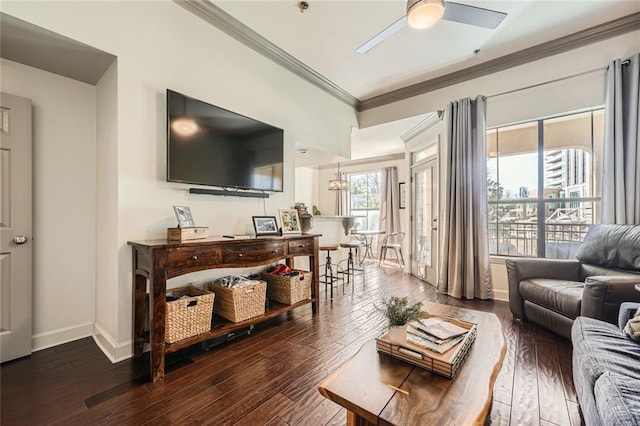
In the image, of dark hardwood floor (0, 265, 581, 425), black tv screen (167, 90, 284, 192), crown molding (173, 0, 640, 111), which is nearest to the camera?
dark hardwood floor (0, 265, 581, 425)

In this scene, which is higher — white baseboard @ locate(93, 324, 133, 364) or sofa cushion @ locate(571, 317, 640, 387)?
sofa cushion @ locate(571, 317, 640, 387)

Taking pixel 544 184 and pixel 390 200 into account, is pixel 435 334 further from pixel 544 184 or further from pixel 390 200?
pixel 390 200

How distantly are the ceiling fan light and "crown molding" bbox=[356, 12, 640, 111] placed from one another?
2.24 metres

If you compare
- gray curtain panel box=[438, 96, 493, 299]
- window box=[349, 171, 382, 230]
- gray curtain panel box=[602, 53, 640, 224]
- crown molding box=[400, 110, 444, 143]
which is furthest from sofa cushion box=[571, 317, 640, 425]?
window box=[349, 171, 382, 230]

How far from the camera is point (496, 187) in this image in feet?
12.6

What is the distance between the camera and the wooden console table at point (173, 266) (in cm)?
183

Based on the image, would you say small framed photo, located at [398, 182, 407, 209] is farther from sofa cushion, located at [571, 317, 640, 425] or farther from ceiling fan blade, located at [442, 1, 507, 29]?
sofa cushion, located at [571, 317, 640, 425]

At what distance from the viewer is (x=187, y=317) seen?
1999 millimetres

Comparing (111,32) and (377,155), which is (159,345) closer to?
(111,32)

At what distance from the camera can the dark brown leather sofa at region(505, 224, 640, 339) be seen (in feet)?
5.97

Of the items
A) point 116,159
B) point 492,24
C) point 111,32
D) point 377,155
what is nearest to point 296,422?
point 116,159

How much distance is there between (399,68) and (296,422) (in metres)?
3.96

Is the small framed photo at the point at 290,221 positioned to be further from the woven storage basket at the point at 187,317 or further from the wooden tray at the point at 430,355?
the wooden tray at the point at 430,355

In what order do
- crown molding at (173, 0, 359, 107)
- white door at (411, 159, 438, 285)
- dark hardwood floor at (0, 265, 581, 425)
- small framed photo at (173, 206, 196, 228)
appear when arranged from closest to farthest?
dark hardwood floor at (0, 265, 581, 425) → small framed photo at (173, 206, 196, 228) → crown molding at (173, 0, 359, 107) → white door at (411, 159, 438, 285)
